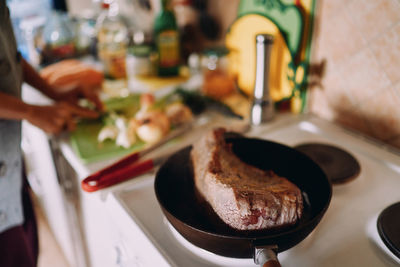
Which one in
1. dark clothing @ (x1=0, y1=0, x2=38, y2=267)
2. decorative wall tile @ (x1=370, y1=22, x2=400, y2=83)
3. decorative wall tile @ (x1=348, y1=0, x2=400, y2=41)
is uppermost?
decorative wall tile @ (x1=348, y1=0, x2=400, y2=41)

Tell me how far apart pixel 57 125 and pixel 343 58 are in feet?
2.48

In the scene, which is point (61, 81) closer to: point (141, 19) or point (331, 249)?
point (141, 19)

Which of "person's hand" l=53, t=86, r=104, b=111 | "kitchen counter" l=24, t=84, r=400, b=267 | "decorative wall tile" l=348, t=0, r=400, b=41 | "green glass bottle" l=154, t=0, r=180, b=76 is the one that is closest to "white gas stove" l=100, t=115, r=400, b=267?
"kitchen counter" l=24, t=84, r=400, b=267

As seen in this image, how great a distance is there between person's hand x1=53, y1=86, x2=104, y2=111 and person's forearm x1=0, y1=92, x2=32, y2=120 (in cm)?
24

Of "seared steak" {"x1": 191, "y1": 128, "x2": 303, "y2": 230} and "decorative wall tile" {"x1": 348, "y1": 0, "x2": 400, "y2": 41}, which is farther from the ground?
"decorative wall tile" {"x1": 348, "y1": 0, "x2": 400, "y2": 41}

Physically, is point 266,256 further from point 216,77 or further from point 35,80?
point 35,80

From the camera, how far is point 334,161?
69 centimetres

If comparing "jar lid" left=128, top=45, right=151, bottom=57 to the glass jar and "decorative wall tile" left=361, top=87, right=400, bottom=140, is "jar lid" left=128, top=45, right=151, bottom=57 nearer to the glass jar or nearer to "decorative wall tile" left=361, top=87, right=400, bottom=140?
the glass jar

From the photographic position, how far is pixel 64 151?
0.82m

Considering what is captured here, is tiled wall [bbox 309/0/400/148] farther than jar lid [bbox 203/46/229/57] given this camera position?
No

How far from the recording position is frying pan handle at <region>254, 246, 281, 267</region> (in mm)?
395

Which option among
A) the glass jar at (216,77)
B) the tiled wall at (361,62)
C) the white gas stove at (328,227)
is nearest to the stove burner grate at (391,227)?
the white gas stove at (328,227)

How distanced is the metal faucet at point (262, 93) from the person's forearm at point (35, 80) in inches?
24.2

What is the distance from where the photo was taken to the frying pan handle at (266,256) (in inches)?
15.6
